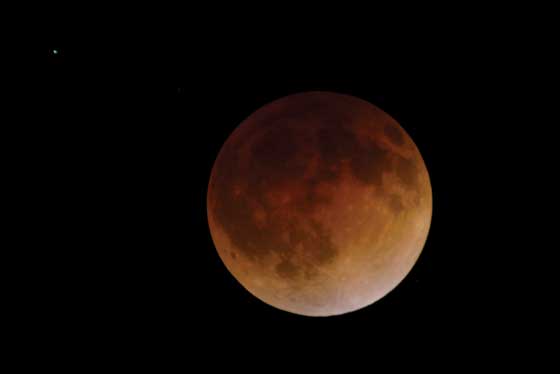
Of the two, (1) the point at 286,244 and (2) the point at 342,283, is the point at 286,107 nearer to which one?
(1) the point at 286,244

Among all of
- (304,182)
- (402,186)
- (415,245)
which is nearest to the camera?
(304,182)

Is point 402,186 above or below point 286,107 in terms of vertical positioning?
below

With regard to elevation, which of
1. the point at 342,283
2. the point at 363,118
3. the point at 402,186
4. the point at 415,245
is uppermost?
the point at 363,118

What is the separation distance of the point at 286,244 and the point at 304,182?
2.38 feet

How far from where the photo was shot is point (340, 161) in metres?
4.80

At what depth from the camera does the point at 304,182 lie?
4727 millimetres

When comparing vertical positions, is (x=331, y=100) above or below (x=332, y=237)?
above

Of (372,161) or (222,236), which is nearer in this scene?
(372,161)

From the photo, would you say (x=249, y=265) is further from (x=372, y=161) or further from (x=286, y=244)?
(x=372, y=161)

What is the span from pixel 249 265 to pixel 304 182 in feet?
4.23

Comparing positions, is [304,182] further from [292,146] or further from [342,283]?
[342,283]

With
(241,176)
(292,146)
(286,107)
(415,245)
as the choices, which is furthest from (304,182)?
(415,245)

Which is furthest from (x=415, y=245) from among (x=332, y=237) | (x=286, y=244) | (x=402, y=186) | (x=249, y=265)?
(x=249, y=265)

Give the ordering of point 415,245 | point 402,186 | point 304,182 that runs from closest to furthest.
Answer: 1. point 304,182
2. point 402,186
3. point 415,245
